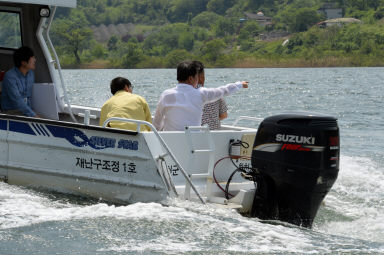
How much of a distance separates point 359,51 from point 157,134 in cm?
7489

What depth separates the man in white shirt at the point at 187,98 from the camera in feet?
22.4

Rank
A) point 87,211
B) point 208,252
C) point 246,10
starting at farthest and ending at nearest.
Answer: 1. point 246,10
2. point 87,211
3. point 208,252

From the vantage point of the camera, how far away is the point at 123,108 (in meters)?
6.88

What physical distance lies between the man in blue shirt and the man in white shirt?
2086 millimetres

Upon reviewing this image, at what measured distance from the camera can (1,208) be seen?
674 centimetres

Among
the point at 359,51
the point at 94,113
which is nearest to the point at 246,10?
the point at 359,51


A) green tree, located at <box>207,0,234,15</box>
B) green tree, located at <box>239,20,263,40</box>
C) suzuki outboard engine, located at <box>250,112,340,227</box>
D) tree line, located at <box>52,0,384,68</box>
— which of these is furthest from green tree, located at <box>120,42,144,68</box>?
suzuki outboard engine, located at <box>250,112,340,227</box>

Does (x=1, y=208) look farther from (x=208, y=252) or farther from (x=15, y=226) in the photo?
(x=208, y=252)

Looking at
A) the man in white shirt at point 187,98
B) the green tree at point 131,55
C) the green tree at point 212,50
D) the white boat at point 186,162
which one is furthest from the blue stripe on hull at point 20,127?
the green tree at point 212,50

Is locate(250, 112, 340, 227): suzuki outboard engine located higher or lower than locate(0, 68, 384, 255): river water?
higher

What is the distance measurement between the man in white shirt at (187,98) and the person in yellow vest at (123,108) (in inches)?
8.5

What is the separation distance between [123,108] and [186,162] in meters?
0.81

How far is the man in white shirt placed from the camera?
682 centimetres

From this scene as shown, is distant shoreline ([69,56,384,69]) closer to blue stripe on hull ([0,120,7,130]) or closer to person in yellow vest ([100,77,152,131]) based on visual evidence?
blue stripe on hull ([0,120,7,130])
